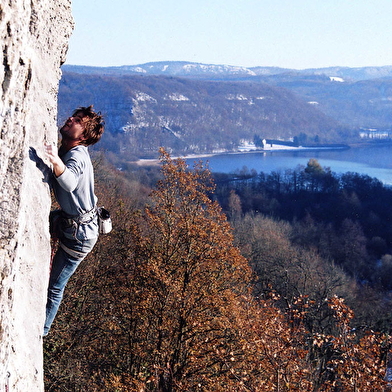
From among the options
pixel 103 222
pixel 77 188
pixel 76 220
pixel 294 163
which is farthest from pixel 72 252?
pixel 294 163

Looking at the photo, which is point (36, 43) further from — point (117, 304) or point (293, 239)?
point (293, 239)

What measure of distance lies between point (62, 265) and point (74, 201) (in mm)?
756

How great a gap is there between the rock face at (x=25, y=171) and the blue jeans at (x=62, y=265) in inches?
12.8

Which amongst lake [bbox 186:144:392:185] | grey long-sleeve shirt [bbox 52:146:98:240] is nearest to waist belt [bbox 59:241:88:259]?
grey long-sleeve shirt [bbox 52:146:98:240]

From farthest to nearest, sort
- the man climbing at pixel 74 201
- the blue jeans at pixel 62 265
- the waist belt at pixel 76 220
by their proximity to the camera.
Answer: the blue jeans at pixel 62 265 < the waist belt at pixel 76 220 < the man climbing at pixel 74 201

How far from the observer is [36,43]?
433 centimetres

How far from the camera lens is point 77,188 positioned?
4438 millimetres

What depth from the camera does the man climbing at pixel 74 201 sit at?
4.41m

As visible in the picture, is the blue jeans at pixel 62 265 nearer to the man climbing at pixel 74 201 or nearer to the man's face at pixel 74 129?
the man climbing at pixel 74 201

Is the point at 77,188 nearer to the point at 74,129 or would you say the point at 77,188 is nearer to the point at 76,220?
the point at 76,220

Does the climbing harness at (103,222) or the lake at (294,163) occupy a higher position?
the climbing harness at (103,222)

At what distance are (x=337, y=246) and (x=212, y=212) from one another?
59.4 metres

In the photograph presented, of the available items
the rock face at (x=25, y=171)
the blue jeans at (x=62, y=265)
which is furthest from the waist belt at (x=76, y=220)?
the rock face at (x=25, y=171)

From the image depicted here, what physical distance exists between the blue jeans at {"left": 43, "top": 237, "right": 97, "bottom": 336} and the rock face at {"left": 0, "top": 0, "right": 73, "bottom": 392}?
324 millimetres
